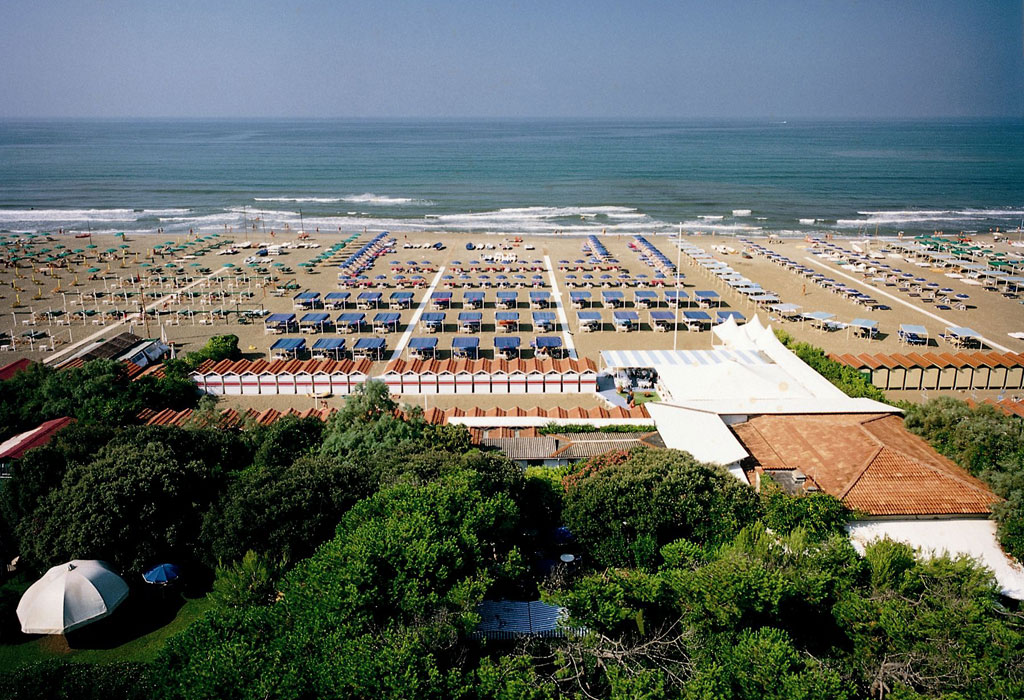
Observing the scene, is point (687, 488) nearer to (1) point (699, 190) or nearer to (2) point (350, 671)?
(2) point (350, 671)

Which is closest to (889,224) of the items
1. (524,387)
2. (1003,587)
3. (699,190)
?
(699,190)

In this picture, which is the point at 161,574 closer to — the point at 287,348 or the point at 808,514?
the point at 808,514

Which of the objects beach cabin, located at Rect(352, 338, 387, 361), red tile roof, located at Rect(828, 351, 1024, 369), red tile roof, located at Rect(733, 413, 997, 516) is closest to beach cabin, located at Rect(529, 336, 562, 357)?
beach cabin, located at Rect(352, 338, 387, 361)

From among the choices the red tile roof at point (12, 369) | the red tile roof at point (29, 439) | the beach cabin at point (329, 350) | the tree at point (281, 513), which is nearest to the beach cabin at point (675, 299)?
the beach cabin at point (329, 350)

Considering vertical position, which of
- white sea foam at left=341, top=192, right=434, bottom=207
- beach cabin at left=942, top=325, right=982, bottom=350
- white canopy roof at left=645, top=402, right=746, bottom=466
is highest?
white sea foam at left=341, top=192, right=434, bottom=207

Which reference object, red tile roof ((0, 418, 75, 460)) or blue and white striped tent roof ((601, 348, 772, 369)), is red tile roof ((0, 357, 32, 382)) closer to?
red tile roof ((0, 418, 75, 460))

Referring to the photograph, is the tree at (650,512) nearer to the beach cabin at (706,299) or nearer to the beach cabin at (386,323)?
the beach cabin at (386,323)

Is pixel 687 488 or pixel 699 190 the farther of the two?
pixel 699 190

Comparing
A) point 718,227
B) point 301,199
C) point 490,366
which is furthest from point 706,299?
point 301,199
